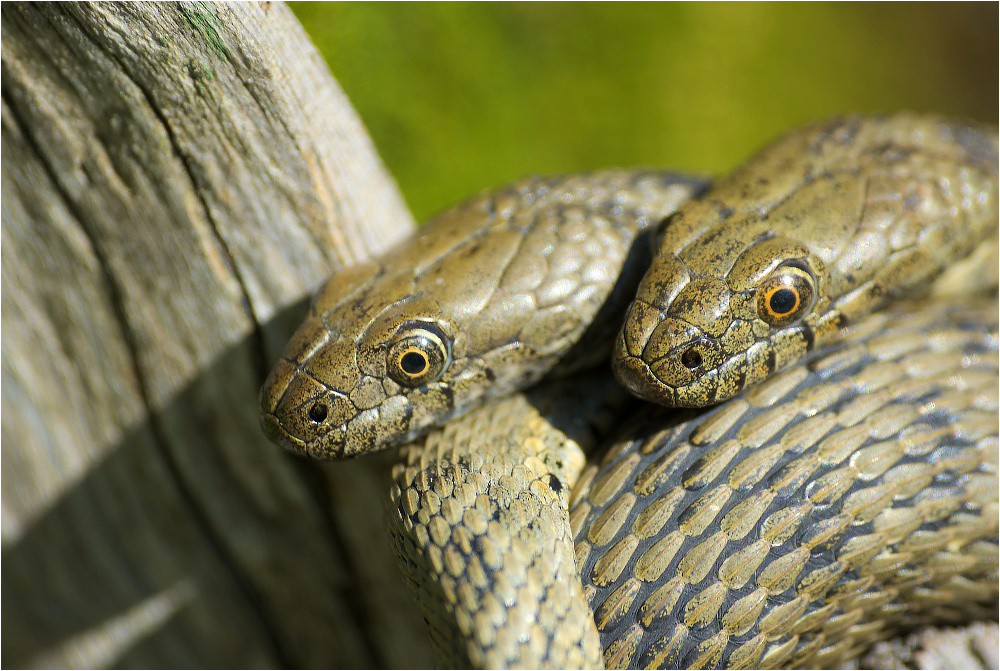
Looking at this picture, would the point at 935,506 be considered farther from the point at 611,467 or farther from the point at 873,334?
the point at 611,467

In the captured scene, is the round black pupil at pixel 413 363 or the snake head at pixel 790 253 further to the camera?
the round black pupil at pixel 413 363

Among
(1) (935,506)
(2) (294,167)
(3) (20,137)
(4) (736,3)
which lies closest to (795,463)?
(1) (935,506)

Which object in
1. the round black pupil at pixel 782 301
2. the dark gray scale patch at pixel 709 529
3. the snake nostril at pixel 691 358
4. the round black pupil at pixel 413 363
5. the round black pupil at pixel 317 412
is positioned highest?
the round black pupil at pixel 782 301

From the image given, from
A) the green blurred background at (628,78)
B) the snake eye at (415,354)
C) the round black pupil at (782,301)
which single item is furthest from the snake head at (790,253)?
the green blurred background at (628,78)

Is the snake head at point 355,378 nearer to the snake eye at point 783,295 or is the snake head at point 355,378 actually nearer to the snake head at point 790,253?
the snake head at point 790,253

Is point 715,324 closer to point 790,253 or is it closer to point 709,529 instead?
point 790,253
